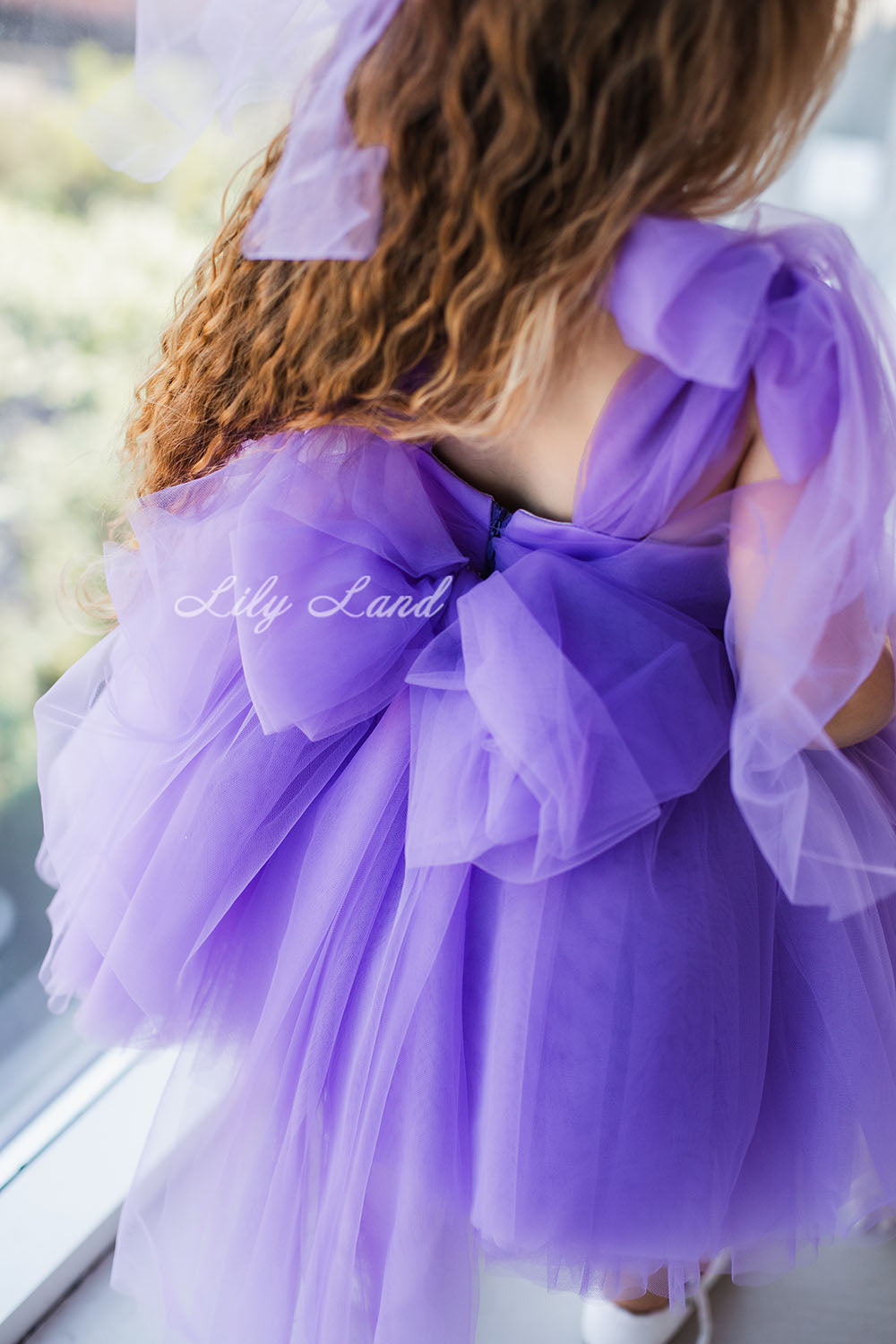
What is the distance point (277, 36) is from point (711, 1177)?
2.48 ft

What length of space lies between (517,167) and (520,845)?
0.40 meters

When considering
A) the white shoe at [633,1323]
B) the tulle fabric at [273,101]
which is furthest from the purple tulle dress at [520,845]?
the white shoe at [633,1323]

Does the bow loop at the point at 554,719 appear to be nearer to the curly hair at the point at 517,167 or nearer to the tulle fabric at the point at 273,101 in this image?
the curly hair at the point at 517,167

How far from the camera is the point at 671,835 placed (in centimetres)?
68

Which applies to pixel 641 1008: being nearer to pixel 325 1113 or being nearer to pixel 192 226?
pixel 325 1113

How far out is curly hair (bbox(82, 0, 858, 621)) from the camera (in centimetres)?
55

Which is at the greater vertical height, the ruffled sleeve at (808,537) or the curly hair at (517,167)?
the curly hair at (517,167)

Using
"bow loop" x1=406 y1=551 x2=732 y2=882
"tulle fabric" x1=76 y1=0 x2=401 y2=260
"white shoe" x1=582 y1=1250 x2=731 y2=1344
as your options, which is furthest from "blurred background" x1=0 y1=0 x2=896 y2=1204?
"white shoe" x1=582 y1=1250 x2=731 y2=1344

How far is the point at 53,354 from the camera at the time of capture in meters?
1.09

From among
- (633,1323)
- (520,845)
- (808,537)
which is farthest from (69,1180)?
(808,537)

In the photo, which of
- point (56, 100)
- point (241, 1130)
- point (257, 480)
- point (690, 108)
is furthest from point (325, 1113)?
point (56, 100)

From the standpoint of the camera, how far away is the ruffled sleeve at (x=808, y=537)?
58 centimetres

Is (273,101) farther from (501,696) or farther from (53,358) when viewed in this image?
(53,358)

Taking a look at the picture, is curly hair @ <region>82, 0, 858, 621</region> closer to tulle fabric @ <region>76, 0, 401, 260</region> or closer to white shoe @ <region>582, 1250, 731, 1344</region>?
tulle fabric @ <region>76, 0, 401, 260</region>
